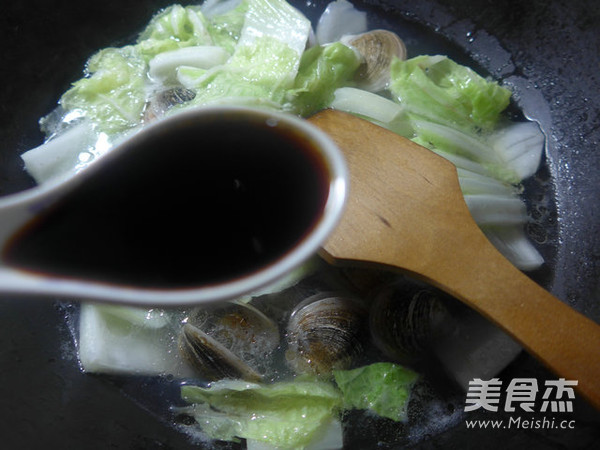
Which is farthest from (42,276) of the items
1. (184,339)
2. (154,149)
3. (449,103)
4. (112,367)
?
(449,103)

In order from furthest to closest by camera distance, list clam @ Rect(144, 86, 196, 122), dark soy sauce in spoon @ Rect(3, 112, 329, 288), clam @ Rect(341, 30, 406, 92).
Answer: clam @ Rect(341, 30, 406, 92) < clam @ Rect(144, 86, 196, 122) < dark soy sauce in spoon @ Rect(3, 112, 329, 288)

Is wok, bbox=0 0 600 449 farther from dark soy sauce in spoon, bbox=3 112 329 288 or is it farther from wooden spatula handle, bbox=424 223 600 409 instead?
dark soy sauce in spoon, bbox=3 112 329 288

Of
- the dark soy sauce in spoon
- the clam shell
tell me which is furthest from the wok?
the dark soy sauce in spoon

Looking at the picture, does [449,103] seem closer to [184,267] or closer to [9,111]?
[184,267]

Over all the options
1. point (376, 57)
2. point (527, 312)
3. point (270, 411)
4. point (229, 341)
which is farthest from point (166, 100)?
point (527, 312)

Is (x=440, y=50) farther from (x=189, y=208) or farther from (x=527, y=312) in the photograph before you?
(x=189, y=208)
